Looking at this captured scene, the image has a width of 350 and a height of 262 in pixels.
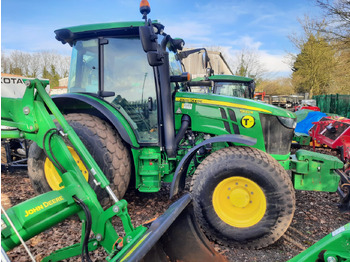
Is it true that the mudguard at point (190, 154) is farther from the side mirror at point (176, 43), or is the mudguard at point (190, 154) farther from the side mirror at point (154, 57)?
the side mirror at point (176, 43)

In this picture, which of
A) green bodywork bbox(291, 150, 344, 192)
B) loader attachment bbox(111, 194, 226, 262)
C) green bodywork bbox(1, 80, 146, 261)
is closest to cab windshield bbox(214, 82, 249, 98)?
green bodywork bbox(291, 150, 344, 192)

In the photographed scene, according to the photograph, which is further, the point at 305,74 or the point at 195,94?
the point at 305,74

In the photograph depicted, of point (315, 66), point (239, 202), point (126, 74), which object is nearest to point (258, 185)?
point (239, 202)

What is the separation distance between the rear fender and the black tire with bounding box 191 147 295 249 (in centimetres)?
99

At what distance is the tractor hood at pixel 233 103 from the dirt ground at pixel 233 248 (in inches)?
54.7

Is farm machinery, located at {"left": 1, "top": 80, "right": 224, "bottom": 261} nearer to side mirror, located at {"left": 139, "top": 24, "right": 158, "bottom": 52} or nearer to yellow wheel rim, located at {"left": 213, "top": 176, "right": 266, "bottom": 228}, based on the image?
yellow wheel rim, located at {"left": 213, "top": 176, "right": 266, "bottom": 228}

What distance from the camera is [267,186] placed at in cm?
265

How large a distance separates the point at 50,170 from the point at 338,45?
14.9 metres

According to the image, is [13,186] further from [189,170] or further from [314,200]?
[314,200]

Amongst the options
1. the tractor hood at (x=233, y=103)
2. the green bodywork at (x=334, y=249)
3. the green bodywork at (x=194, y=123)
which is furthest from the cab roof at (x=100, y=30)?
the green bodywork at (x=334, y=249)

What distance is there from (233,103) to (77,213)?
2236 millimetres

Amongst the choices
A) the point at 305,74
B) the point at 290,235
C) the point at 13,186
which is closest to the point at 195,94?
the point at 290,235

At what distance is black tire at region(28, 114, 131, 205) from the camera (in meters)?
2.99

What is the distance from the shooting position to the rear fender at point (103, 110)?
314 centimetres
